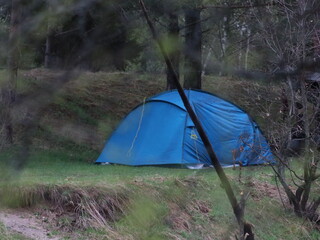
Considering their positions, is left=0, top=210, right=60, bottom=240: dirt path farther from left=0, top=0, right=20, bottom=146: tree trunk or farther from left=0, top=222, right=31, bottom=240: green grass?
left=0, top=0, right=20, bottom=146: tree trunk

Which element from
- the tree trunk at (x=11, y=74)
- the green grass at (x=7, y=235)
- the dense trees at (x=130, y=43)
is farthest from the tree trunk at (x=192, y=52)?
the green grass at (x=7, y=235)

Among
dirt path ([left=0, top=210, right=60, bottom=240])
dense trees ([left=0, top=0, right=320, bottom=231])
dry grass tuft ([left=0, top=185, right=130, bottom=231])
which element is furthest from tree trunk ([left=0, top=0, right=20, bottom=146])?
dry grass tuft ([left=0, top=185, right=130, bottom=231])

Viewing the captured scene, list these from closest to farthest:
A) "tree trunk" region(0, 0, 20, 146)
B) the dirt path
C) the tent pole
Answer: "tree trunk" region(0, 0, 20, 146) < the tent pole < the dirt path

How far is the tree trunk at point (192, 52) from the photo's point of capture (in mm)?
1239

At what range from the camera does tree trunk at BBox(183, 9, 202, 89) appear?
124cm

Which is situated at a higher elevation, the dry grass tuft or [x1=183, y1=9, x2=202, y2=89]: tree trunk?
[x1=183, y1=9, x2=202, y2=89]: tree trunk

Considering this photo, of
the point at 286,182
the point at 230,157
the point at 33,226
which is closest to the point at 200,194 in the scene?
the point at 230,157

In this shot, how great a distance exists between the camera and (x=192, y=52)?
48.7 inches

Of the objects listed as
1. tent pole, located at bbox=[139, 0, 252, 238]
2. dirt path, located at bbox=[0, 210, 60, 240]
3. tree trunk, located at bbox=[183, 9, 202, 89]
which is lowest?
dirt path, located at bbox=[0, 210, 60, 240]

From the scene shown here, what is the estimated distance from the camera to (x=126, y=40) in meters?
1.22

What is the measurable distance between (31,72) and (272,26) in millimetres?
676

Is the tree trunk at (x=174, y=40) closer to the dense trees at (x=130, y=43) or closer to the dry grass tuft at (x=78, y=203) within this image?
the dense trees at (x=130, y=43)

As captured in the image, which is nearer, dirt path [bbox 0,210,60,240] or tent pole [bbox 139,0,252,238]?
tent pole [bbox 139,0,252,238]

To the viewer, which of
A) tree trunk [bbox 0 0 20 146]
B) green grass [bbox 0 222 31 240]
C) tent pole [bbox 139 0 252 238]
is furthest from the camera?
green grass [bbox 0 222 31 240]
